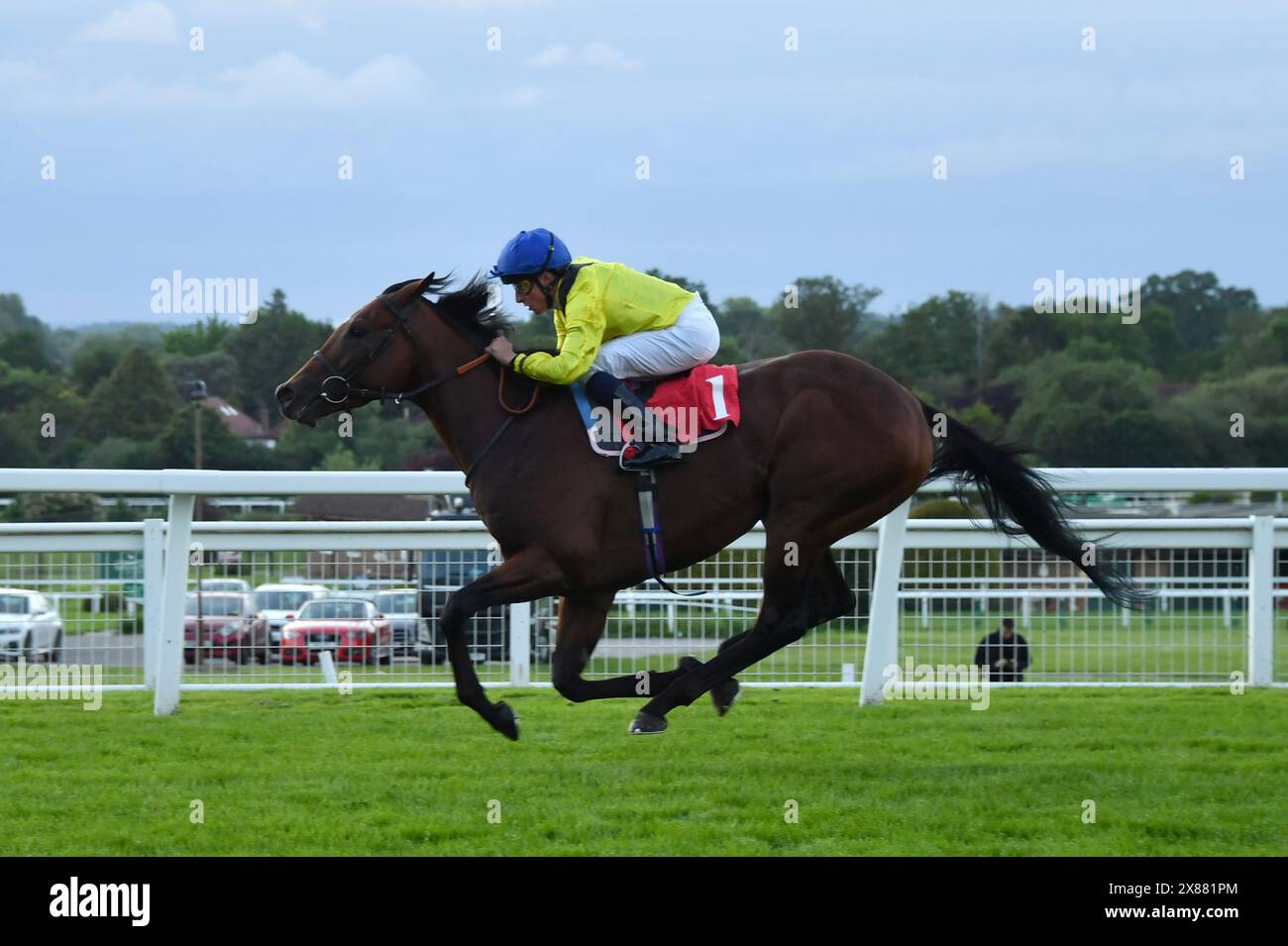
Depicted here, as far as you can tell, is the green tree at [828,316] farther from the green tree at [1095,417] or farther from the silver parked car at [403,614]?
the silver parked car at [403,614]

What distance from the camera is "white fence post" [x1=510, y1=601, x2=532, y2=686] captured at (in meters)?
7.29

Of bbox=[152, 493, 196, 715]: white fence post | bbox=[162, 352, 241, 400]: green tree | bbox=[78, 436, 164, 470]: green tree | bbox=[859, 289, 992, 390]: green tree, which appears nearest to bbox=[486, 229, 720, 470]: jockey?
bbox=[152, 493, 196, 715]: white fence post

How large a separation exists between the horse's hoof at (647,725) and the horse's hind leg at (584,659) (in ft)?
0.33

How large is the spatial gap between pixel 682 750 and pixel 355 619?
2.22 meters

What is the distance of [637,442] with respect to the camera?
5.29 m

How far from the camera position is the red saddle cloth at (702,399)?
5340mm

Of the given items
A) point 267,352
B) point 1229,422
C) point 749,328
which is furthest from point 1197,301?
point 267,352

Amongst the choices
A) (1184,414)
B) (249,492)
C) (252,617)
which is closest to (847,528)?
(249,492)

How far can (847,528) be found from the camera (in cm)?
559

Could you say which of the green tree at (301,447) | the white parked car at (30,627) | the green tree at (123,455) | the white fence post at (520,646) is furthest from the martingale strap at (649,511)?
the green tree at (301,447)

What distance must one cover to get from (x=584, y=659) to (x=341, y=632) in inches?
92.4

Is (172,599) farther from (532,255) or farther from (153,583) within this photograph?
(532,255)

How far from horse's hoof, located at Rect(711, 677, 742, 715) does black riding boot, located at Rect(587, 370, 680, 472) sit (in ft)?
2.98

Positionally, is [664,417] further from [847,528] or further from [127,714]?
[127,714]
